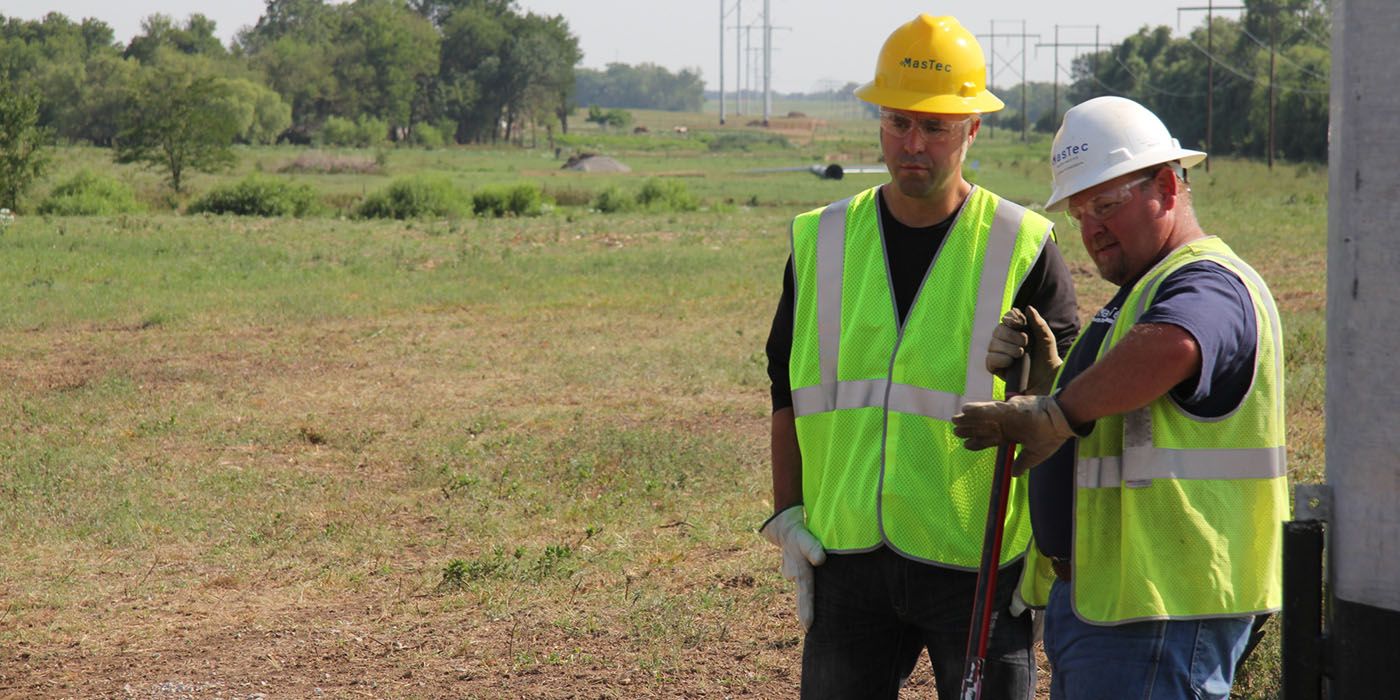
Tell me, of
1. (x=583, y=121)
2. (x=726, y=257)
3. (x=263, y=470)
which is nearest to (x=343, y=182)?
(x=726, y=257)

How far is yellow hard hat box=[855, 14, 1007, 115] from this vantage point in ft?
9.87

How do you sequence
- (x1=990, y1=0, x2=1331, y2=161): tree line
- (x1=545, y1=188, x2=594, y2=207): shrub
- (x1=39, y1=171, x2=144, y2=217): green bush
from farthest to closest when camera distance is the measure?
1. (x1=990, y1=0, x2=1331, y2=161): tree line
2. (x1=545, y1=188, x2=594, y2=207): shrub
3. (x1=39, y1=171, x2=144, y2=217): green bush

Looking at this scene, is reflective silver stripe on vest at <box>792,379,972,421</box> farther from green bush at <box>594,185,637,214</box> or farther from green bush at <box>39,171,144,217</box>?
green bush at <box>594,185,637,214</box>

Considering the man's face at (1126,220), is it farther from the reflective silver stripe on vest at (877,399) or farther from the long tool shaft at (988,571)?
the reflective silver stripe on vest at (877,399)

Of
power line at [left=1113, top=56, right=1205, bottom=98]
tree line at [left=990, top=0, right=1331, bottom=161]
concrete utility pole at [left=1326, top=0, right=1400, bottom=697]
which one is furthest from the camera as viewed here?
power line at [left=1113, top=56, right=1205, bottom=98]

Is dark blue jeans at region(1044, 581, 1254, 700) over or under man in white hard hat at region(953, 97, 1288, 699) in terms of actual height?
under

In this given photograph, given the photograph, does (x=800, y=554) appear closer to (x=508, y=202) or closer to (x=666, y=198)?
(x=508, y=202)

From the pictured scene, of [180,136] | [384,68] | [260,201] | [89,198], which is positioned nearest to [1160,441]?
[260,201]

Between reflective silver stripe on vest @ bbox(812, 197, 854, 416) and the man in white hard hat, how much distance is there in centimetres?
51

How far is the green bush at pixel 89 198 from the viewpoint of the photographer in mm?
32000

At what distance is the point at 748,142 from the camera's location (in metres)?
102

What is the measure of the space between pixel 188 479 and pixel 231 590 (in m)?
2.21

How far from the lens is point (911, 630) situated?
3002mm

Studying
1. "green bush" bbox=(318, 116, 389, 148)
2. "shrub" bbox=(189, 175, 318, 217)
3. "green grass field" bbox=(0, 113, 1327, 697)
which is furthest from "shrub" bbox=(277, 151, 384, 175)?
"green grass field" bbox=(0, 113, 1327, 697)
